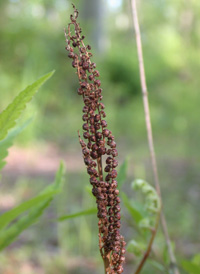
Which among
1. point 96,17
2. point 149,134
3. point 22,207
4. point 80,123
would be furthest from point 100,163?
point 96,17

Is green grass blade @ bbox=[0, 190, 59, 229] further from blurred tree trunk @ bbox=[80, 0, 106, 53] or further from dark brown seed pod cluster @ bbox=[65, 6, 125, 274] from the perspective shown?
blurred tree trunk @ bbox=[80, 0, 106, 53]

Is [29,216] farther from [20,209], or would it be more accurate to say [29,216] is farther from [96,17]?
[96,17]

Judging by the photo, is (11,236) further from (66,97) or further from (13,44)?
(66,97)

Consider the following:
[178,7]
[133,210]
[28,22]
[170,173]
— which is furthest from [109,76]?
[178,7]

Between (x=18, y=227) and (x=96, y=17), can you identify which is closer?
(x=18, y=227)

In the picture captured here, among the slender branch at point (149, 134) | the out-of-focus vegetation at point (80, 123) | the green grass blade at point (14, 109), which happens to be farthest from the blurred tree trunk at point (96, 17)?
the green grass blade at point (14, 109)

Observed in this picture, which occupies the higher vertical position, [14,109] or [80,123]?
[80,123]

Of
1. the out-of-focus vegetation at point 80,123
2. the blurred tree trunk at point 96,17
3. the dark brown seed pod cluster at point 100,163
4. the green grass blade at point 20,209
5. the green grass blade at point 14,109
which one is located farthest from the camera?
the blurred tree trunk at point 96,17

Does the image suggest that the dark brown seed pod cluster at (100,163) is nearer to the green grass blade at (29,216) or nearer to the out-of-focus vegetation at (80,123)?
the green grass blade at (29,216)
